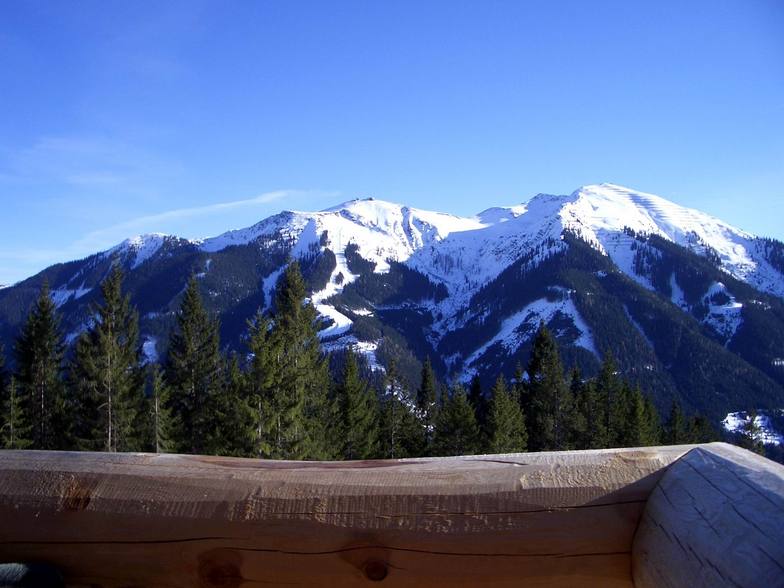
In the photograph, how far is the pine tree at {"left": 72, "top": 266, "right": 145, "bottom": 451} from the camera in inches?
968

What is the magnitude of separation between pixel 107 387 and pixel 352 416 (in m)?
11.8

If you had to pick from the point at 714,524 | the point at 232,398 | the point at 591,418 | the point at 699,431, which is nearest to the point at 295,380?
the point at 232,398

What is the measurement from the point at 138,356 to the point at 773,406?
179050 mm

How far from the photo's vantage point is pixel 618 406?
141 ft

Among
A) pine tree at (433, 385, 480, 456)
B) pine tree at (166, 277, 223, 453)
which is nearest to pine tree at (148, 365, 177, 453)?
pine tree at (166, 277, 223, 453)

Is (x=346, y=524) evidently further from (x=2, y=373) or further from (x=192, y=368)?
(x=2, y=373)

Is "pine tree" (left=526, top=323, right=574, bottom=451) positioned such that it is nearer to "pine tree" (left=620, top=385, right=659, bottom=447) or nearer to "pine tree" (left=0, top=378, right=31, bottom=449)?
"pine tree" (left=620, top=385, right=659, bottom=447)

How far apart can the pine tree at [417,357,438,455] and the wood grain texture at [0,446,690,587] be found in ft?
117

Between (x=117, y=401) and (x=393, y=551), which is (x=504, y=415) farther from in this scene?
(x=393, y=551)

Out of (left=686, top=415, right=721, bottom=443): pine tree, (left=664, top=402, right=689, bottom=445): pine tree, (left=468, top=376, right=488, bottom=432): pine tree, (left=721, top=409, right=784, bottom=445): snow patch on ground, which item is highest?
(left=468, top=376, right=488, bottom=432): pine tree

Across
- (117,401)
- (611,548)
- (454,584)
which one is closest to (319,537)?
(454,584)

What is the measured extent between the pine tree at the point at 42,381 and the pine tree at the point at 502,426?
64.1 feet

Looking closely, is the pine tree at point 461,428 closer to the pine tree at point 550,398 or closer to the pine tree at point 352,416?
the pine tree at point 352,416

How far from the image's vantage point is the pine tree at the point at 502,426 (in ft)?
99.2
